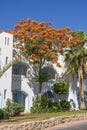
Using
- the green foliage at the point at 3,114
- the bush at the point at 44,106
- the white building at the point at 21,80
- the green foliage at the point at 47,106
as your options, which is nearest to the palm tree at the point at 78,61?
the white building at the point at 21,80

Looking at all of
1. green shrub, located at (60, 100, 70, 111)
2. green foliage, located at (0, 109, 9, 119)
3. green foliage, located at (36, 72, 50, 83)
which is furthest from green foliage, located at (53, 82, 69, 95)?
green foliage, located at (0, 109, 9, 119)

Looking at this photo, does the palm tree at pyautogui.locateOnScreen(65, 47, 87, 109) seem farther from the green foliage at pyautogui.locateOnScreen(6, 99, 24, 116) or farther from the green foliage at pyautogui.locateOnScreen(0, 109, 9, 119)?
the green foliage at pyautogui.locateOnScreen(0, 109, 9, 119)

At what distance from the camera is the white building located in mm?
37188

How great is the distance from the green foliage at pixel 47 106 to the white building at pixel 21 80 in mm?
982

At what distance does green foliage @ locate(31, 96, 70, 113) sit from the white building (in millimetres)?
982

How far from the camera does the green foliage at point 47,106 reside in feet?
132

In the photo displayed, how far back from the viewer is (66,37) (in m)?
41.3

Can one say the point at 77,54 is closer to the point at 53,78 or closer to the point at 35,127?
the point at 53,78

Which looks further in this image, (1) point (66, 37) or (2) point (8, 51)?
(1) point (66, 37)

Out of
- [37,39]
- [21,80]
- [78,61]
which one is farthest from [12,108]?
[78,61]

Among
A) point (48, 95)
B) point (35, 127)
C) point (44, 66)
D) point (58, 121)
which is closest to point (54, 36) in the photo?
point (44, 66)

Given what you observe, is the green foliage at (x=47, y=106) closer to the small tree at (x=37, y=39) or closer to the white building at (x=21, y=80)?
the white building at (x=21, y=80)

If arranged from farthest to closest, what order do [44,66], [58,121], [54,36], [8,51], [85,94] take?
[85,94], [44,66], [54,36], [8,51], [58,121]

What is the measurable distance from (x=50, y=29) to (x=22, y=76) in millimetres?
6260
